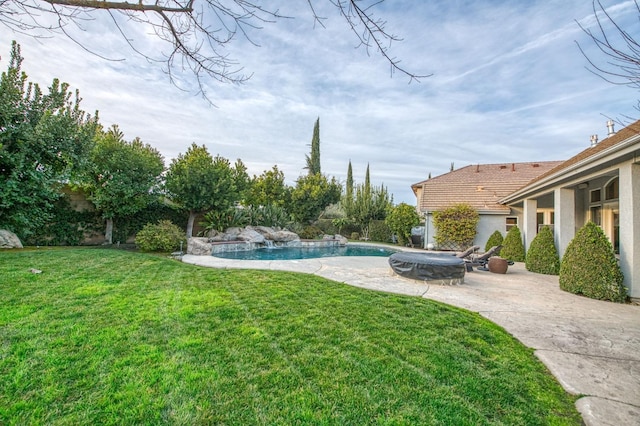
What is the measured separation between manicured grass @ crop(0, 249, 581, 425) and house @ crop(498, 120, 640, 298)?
3166mm

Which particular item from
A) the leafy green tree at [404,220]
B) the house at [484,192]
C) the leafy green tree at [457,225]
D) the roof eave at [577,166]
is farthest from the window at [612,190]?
the leafy green tree at [404,220]

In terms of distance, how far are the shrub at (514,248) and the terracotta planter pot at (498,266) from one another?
3.36m

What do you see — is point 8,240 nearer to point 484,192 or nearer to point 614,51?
point 614,51

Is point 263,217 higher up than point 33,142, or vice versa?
point 33,142

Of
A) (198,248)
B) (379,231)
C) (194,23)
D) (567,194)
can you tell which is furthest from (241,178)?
(567,194)

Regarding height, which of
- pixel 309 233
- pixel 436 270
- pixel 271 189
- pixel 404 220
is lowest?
pixel 436 270

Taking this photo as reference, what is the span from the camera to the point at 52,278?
18.3 feet

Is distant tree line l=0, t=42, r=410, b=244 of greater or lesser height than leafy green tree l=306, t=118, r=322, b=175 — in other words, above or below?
below

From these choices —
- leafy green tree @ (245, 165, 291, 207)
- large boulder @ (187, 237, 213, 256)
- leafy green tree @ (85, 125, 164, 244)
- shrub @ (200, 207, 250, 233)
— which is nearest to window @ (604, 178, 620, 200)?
large boulder @ (187, 237, 213, 256)

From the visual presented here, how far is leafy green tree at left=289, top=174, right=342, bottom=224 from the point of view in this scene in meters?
23.0

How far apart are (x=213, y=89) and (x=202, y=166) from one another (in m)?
12.3

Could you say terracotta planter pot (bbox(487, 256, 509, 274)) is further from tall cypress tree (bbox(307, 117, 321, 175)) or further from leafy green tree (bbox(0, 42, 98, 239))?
tall cypress tree (bbox(307, 117, 321, 175))

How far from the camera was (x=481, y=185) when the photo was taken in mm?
18562

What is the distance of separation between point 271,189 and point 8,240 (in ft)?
49.1
